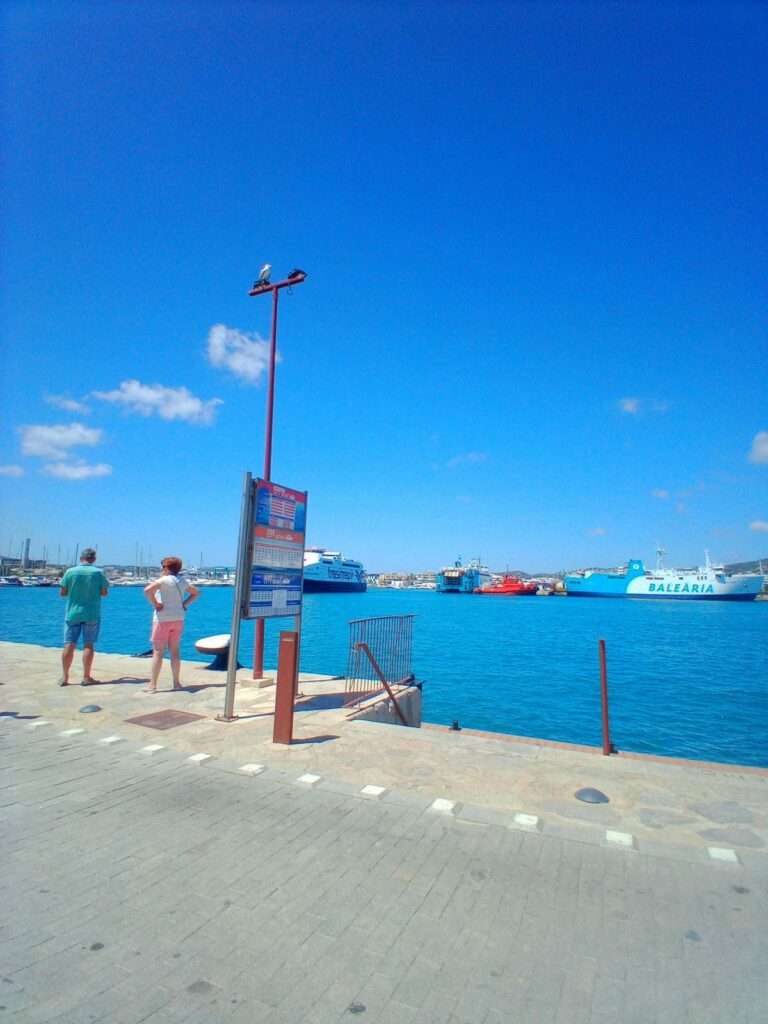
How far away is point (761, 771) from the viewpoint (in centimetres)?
532

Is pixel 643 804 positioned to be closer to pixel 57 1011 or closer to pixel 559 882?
pixel 559 882

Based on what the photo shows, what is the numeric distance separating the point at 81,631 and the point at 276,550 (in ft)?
10.7

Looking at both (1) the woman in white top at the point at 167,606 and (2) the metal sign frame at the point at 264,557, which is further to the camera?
(1) the woman in white top at the point at 167,606

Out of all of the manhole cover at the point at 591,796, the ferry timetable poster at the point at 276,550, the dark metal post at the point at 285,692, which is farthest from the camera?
the ferry timetable poster at the point at 276,550

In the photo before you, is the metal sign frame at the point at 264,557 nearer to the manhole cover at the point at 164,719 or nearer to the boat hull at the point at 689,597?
the manhole cover at the point at 164,719

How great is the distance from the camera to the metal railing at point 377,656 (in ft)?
27.0

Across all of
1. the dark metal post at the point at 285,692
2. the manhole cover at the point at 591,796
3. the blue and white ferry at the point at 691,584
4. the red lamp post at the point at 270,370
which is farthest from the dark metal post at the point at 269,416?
the blue and white ferry at the point at 691,584

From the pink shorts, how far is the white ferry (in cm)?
9129

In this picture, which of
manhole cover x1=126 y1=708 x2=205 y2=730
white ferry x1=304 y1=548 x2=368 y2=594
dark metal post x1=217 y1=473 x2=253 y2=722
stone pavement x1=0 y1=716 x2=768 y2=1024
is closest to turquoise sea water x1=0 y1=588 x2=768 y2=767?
dark metal post x1=217 y1=473 x2=253 y2=722

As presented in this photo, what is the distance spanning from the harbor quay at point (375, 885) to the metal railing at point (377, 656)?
2355 mm

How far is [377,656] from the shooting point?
9258mm

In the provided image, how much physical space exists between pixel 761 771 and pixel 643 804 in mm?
1810

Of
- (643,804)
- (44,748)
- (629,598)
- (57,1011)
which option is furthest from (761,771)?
(629,598)

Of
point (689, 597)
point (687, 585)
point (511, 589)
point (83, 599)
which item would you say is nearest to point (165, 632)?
point (83, 599)
